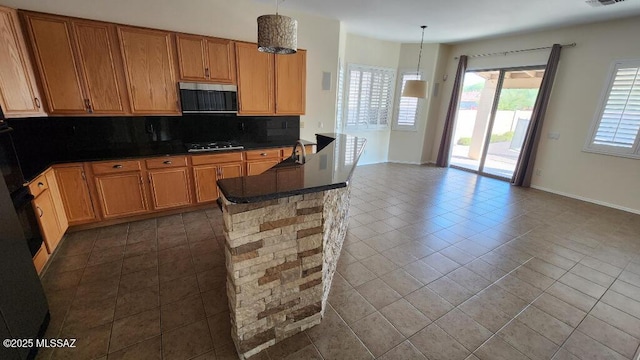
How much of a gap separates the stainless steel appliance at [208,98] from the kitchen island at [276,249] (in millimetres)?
2338

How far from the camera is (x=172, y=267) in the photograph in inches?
98.0

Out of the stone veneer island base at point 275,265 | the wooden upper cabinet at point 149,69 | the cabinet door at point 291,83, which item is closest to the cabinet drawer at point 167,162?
the wooden upper cabinet at point 149,69

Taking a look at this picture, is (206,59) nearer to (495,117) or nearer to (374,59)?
(374,59)

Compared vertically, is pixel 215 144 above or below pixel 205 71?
below

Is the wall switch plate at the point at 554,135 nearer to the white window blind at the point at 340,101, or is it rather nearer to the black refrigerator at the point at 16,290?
the white window blind at the point at 340,101

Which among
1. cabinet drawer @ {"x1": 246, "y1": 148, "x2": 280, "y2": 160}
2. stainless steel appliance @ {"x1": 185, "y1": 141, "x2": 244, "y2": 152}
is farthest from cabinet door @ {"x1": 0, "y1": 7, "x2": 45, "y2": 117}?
cabinet drawer @ {"x1": 246, "y1": 148, "x2": 280, "y2": 160}

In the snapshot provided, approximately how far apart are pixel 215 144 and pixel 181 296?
7.40ft

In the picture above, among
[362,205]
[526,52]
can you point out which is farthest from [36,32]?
[526,52]

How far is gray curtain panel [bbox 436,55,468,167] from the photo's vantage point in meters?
5.97

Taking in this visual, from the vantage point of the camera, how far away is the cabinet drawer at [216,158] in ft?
11.3

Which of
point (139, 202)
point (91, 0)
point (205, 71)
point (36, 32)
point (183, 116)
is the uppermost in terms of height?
point (91, 0)

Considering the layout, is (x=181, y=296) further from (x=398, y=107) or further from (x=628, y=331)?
(x=398, y=107)

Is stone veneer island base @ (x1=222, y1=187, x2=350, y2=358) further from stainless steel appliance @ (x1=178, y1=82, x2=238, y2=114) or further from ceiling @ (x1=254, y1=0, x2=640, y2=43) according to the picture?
ceiling @ (x1=254, y1=0, x2=640, y2=43)

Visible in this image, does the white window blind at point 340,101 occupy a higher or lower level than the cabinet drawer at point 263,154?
higher
